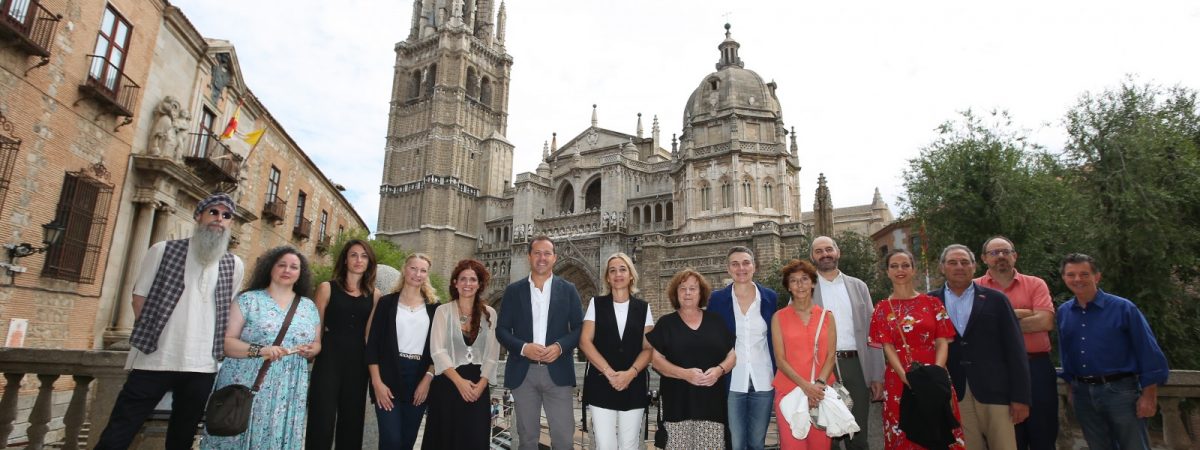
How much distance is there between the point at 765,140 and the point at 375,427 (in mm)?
31123

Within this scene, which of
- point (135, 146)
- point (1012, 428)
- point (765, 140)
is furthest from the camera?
point (765, 140)

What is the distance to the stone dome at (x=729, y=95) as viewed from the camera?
34250 mm

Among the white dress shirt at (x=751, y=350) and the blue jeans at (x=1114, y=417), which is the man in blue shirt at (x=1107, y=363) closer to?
the blue jeans at (x=1114, y=417)

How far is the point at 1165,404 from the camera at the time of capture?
496 cm

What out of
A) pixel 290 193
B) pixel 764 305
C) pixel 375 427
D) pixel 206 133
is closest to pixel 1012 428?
pixel 764 305

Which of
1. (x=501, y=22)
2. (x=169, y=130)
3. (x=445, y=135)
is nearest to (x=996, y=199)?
(x=169, y=130)

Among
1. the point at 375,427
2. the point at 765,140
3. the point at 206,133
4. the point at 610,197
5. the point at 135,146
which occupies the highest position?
the point at 765,140

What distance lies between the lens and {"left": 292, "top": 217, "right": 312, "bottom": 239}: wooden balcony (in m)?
19.6

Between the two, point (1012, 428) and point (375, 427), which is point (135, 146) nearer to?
point (375, 427)

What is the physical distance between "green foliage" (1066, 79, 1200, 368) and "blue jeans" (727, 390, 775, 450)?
11353mm

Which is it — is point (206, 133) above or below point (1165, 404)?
above

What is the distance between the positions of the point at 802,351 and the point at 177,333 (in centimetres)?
443

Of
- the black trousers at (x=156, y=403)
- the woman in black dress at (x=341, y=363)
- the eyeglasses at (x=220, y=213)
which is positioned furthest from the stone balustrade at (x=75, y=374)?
the woman in black dress at (x=341, y=363)

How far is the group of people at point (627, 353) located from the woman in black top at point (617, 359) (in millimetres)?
17
